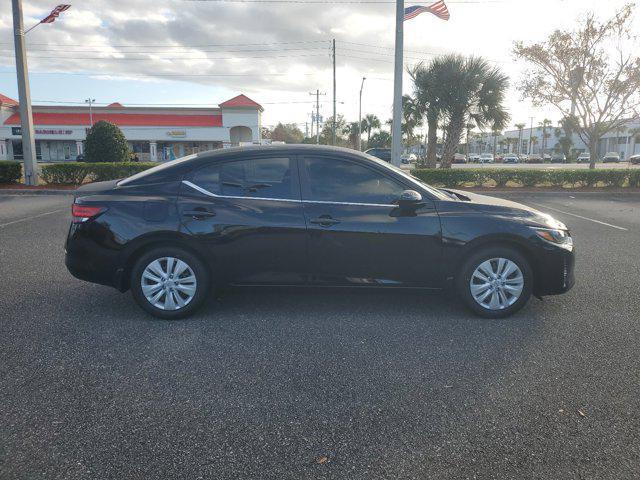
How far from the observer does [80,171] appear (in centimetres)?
1895

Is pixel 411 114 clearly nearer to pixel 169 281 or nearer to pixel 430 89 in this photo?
pixel 430 89

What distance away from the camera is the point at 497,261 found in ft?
15.4

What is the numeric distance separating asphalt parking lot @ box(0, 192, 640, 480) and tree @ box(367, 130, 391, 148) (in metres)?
71.3

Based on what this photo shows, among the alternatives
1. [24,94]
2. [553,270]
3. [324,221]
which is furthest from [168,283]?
[24,94]

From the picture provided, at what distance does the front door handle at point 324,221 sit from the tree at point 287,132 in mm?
80173

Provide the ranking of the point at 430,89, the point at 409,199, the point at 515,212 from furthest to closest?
1. the point at 430,89
2. the point at 515,212
3. the point at 409,199

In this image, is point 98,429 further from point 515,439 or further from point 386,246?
point 386,246

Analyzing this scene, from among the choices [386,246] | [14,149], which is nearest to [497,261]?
[386,246]

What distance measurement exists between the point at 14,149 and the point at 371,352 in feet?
198

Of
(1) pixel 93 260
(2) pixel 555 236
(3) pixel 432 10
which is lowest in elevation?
(1) pixel 93 260

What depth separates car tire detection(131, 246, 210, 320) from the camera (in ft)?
15.0

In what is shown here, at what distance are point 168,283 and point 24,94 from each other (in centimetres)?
1678

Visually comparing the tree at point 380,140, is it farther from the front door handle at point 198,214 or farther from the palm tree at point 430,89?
the front door handle at point 198,214

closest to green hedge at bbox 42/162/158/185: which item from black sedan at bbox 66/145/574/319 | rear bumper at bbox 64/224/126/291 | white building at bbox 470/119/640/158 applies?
rear bumper at bbox 64/224/126/291
